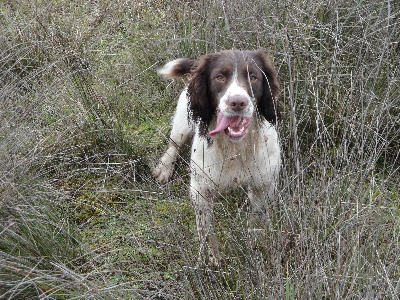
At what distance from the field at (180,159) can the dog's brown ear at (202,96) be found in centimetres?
37

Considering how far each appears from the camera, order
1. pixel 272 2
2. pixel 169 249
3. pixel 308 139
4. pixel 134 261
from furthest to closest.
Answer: pixel 272 2, pixel 308 139, pixel 134 261, pixel 169 249

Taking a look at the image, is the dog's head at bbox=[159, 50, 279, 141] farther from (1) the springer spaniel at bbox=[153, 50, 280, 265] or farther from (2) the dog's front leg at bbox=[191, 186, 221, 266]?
(2) the dog's front leg at bbox=[191, 186, 221, 266]

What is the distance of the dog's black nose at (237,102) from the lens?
246 cm

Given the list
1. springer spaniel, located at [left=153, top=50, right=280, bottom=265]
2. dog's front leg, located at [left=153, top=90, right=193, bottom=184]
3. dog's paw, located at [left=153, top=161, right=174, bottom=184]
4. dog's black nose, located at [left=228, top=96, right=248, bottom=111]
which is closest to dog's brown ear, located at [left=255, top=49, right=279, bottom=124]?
springer spaniel, located at [left=153, top=50, right=280, bottom=265]

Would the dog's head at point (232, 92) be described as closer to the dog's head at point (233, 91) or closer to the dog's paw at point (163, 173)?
the dog's head at point (233, 91)

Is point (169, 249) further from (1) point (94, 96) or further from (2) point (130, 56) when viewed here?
(2) point (130, 56)

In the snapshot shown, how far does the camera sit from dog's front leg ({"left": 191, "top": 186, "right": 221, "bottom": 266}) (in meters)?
2.29

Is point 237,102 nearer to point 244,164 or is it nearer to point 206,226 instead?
point 244,164

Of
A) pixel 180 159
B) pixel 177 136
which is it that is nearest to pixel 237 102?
pixel 177 136

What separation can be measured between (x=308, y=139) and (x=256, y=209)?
0.87 meters

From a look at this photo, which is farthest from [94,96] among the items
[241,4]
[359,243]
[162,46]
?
[359,243]

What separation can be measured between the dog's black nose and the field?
0.23 metres

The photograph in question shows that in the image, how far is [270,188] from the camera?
9.07 ft

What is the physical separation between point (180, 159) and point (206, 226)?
1.23 m
